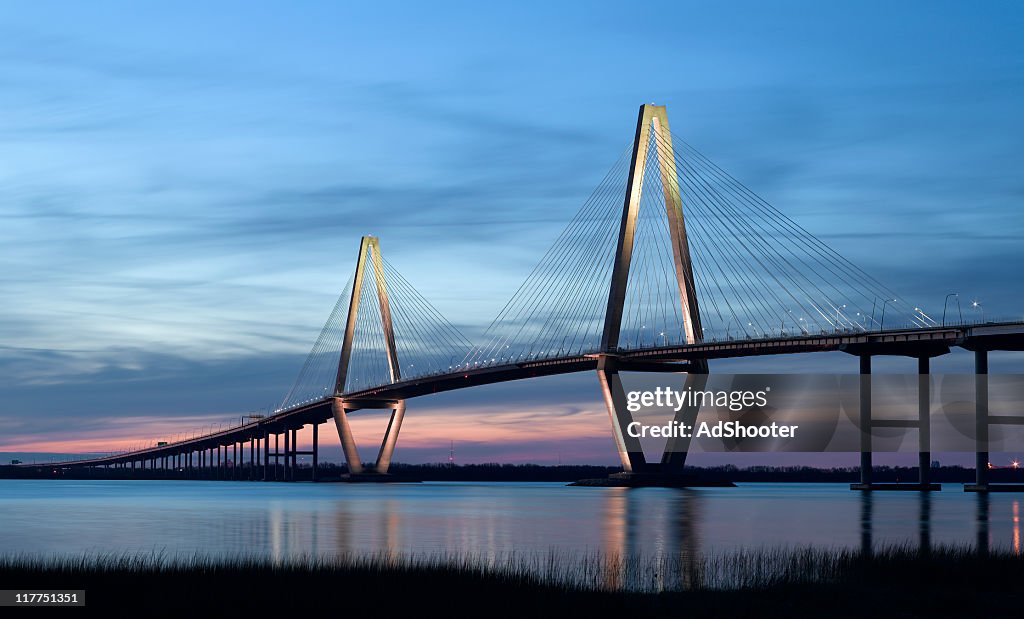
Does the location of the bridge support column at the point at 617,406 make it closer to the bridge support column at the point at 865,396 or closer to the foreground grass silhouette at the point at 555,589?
the bridge support column at the point at 865,396

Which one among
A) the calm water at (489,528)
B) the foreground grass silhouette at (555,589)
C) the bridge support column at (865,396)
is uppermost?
the bridge support column at (865,396)

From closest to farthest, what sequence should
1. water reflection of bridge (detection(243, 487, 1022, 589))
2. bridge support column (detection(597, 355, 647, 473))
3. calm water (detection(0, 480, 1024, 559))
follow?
water reflection of bridge (detection(243, 487, 1022, 589))
calm water (detection(0, 480, 1024, 559))
bridge support column (detection(597, 355, 647, 473))

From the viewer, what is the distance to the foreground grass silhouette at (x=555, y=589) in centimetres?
2120

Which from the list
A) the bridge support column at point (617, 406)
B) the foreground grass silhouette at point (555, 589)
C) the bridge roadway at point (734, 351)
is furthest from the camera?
the bridge support column at point (617, 406)

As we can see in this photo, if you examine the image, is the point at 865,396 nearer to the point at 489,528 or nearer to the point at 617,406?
the point at 617,406

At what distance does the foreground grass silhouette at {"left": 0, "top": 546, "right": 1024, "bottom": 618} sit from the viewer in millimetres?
21203

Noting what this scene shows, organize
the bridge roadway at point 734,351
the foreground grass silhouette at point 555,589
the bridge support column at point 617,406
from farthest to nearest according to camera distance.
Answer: the bridge support column at point 617,406, the bridge roadway at point 734,351, the foreground grass silhouette at point 555,589

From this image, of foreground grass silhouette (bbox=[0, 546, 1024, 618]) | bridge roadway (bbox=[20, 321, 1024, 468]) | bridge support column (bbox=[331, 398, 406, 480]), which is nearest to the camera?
Result: foreground grass silhouette (bbox=[0, 546, 1024, 618])

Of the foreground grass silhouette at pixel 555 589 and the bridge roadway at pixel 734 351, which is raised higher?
the bridge roadway at pixel 734 351

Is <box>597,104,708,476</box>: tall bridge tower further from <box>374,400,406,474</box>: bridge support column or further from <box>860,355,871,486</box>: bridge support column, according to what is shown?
<box>374,400,406,474</box>: bridge support column

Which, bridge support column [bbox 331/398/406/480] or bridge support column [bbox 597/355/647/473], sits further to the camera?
bridge support column [bbox 331/398/406/480]

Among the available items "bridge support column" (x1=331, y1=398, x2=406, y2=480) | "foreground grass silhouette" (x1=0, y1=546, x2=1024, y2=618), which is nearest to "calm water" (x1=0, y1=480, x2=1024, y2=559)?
"foreground grass silhouette" (x1=0, y1=546, x2=1024, y2=618)

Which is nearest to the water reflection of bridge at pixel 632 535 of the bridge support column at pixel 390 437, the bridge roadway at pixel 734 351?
the bridge roadway at pixel 734 351

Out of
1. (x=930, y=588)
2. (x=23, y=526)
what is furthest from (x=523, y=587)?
(x=23, y=526)
